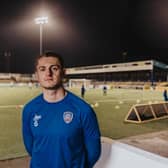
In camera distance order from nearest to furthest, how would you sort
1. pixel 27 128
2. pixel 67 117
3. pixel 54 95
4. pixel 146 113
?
pixel 67 117, pixel 54 95, pixel 27 128, pixel 146 113

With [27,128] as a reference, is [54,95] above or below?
above

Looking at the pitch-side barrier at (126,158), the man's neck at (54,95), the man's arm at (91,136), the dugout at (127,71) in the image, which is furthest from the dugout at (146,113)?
the dugout at (127,71)

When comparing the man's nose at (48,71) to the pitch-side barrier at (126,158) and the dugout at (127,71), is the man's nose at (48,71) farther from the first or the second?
the dugout at (127,71)

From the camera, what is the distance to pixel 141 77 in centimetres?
6225

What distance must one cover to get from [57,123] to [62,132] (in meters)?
0.08

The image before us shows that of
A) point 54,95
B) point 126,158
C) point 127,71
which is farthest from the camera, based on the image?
Result: point 127,71

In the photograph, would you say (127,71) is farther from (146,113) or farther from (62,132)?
(62,132)

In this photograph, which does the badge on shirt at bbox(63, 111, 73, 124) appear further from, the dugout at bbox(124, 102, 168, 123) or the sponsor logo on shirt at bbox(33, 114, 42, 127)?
the dugout at bbox(124, 102, 168, 123)

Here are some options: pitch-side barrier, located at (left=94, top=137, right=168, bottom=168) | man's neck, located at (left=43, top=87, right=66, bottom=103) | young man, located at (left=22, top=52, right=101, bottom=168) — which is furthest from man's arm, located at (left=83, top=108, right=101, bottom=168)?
pitch-side barrier, located at (left=94, top=137, right=168, bottom=168)

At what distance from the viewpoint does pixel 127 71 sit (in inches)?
2510

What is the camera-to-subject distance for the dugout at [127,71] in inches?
2211

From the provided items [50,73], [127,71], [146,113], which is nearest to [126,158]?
[50,73]

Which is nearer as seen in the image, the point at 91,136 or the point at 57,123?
the point at 57,123

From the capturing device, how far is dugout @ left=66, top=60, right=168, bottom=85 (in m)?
56.2
